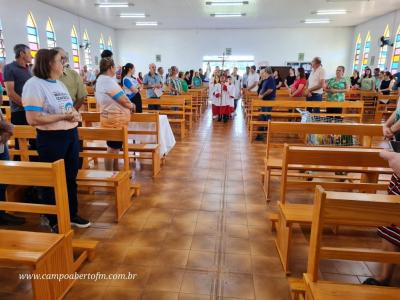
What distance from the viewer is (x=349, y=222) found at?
1.30 m

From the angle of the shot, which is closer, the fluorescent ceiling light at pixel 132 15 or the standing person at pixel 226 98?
the standing person at pixel 226 98

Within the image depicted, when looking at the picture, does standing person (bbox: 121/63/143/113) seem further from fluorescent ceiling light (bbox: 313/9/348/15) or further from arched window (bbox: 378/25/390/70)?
arched window (bbox: 378/25/390/70)

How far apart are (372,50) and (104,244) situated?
15.2 m

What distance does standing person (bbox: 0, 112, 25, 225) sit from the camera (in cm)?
232

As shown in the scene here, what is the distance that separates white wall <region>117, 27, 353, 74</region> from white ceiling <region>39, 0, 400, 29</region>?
818 mm

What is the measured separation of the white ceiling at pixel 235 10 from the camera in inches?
417

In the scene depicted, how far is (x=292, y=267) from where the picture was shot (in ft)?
7.11

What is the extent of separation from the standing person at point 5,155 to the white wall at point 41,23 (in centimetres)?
826

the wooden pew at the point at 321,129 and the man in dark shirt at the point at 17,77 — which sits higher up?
the man in dark shirt at the point at 17,77

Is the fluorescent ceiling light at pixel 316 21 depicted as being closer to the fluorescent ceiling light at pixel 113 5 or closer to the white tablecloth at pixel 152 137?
the fluorescent ceiling light at pixel 113 5

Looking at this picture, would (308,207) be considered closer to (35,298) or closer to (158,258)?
(158,258)

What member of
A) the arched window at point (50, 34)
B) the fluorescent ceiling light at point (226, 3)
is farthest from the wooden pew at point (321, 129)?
the arched window at point (50, 34)

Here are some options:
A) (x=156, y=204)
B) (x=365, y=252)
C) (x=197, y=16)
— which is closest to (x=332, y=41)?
(x=197, y=16)

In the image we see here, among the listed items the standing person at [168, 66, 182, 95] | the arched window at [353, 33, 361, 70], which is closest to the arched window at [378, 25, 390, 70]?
the arched window at [353, 33, 361, 70]
